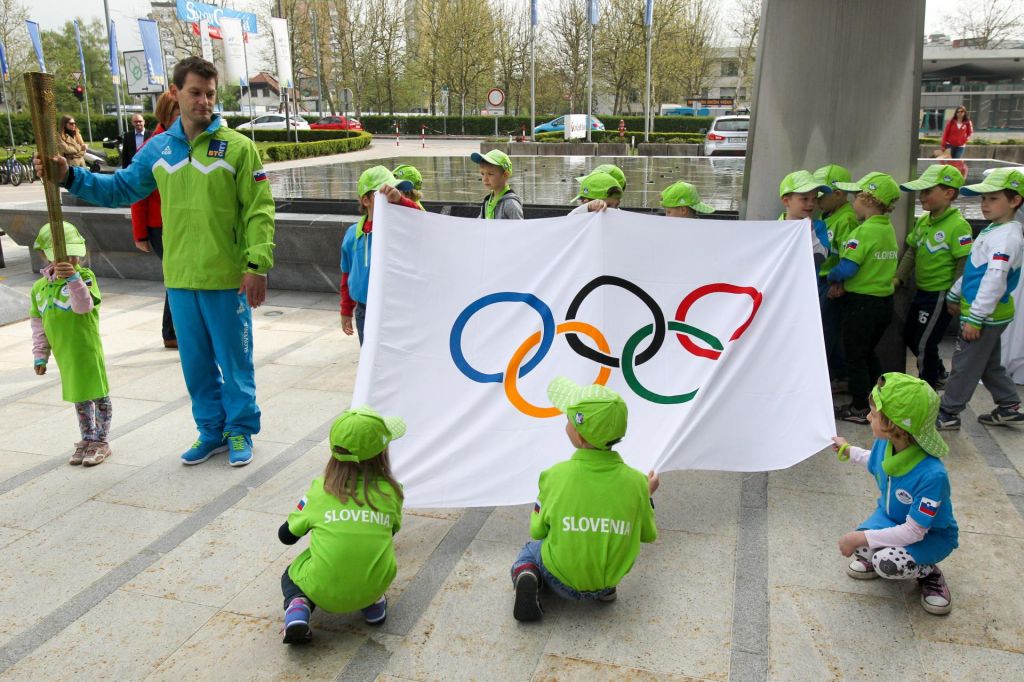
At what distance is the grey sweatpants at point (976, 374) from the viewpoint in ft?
17.4

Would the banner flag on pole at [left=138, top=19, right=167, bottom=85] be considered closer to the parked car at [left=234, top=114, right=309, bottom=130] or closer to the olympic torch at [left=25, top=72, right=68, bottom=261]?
the parked car at [left=234, top=114, right=309, bottom=130]

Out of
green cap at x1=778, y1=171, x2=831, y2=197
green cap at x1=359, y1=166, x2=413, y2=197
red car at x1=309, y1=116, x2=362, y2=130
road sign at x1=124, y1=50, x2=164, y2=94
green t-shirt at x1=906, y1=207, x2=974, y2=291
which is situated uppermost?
road sign at x1=124, y1=50, x2=164, y2=94

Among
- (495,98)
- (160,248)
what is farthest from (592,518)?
(495,98)

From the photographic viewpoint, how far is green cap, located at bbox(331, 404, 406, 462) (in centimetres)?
317

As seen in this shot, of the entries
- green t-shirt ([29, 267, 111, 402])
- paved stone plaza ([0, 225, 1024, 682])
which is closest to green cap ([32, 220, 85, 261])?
green t-shirt ([29, 267, 111, 402])

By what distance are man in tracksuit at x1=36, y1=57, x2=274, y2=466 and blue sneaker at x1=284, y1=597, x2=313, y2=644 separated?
202 cm

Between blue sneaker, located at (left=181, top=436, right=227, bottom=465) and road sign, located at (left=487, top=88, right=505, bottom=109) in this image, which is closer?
blue sneaker, located at (left=181, top=436, right=227, bottom=465)

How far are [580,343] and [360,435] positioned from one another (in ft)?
4.83

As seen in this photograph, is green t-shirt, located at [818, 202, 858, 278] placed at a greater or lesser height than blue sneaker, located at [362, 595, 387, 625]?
greater

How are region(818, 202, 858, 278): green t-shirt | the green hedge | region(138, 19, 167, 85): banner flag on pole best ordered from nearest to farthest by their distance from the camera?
region(818, 202, 858, 278): green t-shirt
region(138, 19, 167, 85): banner flag on pole
the green hedge

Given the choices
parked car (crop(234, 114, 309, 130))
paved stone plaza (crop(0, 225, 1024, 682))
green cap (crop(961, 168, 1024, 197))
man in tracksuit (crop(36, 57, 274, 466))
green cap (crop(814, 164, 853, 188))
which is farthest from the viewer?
parked car (crop(234, 114, 309, 130))

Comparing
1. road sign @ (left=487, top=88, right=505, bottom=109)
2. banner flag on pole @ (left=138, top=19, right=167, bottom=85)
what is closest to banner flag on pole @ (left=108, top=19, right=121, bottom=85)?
banner flag on pole @ (left=138, top=19, right=167, bottom=85)

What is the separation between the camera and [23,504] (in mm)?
4547

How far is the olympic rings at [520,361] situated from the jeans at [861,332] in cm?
220
